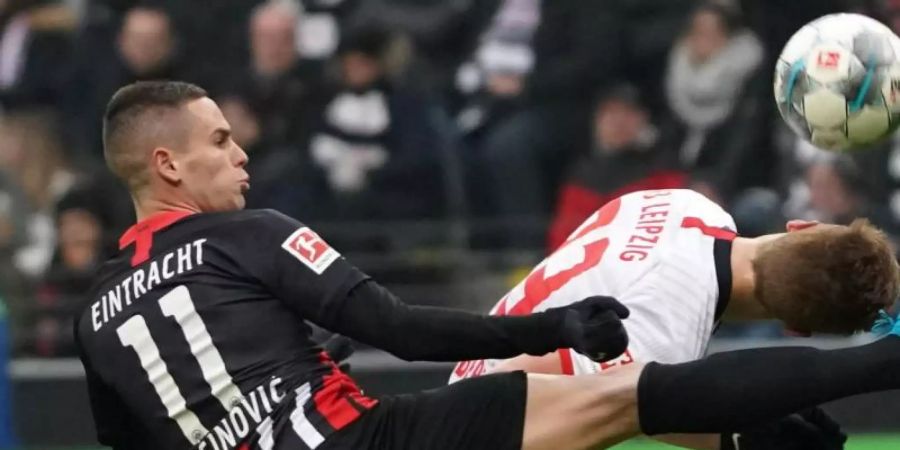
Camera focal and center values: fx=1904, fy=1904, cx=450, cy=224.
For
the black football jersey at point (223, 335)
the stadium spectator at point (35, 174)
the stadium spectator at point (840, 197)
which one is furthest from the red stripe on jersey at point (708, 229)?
→ the stadium spectator at point (35, 174)

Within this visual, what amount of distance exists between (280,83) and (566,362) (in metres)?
5.20

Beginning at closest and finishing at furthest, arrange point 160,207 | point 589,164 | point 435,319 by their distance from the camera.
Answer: point 435,319, point 160,207, point 589,164

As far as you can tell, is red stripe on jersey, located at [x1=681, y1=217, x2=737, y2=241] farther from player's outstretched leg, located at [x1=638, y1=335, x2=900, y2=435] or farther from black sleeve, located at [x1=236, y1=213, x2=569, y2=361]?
black sleeve, located at [x1=236, y1=213, x2=569, y2=361]

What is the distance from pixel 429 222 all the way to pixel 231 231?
5.08 m

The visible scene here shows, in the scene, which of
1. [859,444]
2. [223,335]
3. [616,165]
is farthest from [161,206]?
[616,165]

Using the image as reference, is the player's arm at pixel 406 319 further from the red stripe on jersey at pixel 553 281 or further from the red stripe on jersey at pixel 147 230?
the red stripe on jersey at pixel 553 281

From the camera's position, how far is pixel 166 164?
493 cm

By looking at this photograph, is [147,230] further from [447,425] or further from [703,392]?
[703,392]

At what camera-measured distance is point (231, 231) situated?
4.77 metres

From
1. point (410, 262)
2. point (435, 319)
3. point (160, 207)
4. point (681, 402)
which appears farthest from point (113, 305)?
point (410, 262)

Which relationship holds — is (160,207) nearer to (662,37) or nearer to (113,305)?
(113,305)

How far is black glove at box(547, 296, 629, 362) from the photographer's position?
4.44m

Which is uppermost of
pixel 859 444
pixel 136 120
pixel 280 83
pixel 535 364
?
pixel 136 120

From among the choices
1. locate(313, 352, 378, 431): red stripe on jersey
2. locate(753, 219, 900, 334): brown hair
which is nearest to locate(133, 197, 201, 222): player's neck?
locate(313, 352, 378, 431): red stripe on jersey
